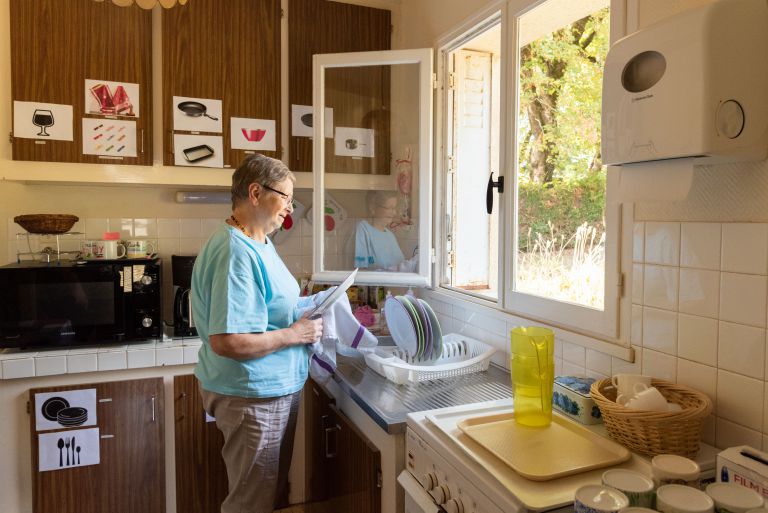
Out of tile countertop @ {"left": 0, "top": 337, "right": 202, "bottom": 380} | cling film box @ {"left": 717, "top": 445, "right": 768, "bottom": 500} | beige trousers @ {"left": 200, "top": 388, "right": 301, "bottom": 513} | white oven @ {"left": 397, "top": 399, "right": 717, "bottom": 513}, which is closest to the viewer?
cling film box @ {"left": 717, "top": 445, "right": 768, "bottom": 500}

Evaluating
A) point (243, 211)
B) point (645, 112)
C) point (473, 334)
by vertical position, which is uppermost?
point (645, 112)

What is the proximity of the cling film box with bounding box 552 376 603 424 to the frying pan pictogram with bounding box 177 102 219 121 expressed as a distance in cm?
184

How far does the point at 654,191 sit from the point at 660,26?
0.33 meters

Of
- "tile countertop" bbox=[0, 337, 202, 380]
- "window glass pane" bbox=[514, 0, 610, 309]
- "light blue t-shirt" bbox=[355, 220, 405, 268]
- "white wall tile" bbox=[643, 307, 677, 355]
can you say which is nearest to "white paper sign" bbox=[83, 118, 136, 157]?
"tile countertop" bbox=[0, 337, 202, 380]

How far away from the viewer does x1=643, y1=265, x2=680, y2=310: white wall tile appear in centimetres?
128

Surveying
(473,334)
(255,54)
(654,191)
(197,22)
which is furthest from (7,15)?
(654,191)

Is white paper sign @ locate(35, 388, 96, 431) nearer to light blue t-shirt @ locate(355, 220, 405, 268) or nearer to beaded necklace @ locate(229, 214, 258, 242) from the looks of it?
beaded necklace @ locate(229, 214, 258, 242)

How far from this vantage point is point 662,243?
4.30 ft

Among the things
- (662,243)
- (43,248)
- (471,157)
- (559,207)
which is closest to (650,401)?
(662,243)

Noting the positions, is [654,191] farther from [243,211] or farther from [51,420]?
[51,420]

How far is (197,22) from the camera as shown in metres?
2.34

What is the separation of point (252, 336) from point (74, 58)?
1521mm

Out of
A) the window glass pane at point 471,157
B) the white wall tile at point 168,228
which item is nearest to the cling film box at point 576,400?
the window glass pane at point 471,157

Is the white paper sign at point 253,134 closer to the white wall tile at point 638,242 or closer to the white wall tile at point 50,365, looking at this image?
the white wall tile at point 50,365
